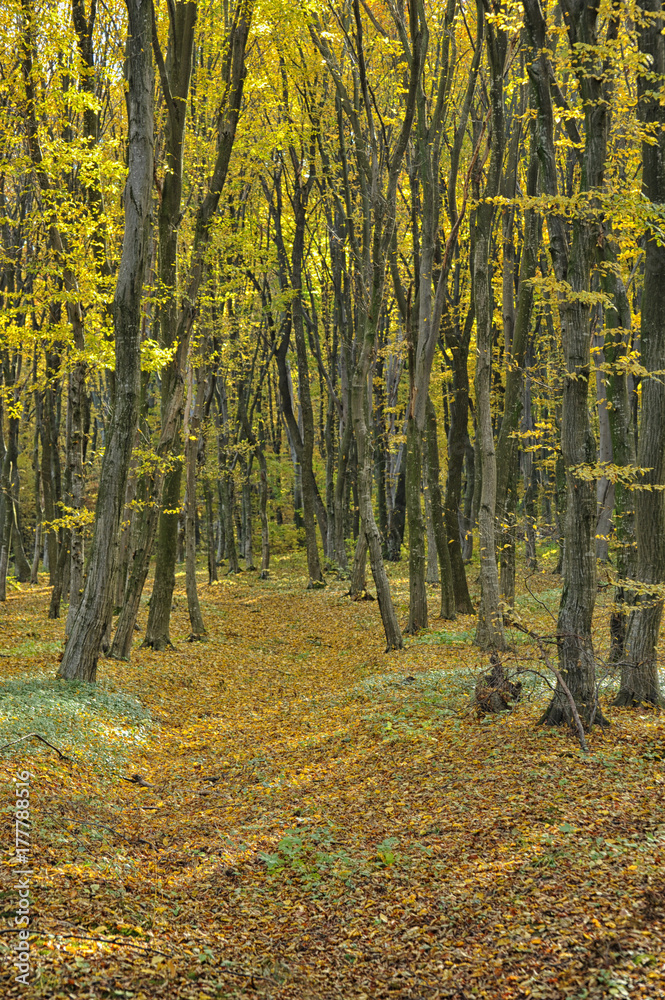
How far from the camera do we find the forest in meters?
4.67

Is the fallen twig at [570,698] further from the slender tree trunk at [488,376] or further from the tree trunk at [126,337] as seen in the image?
the tree trunk at [126,337]

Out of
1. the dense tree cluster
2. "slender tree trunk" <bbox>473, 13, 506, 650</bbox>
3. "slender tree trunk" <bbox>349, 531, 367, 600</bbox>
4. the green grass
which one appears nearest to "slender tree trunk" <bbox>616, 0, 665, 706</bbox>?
the dense tree cluster

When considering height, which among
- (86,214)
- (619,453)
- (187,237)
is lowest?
(619,453)

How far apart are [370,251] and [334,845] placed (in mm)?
13601

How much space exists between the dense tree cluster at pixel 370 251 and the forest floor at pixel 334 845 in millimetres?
1217

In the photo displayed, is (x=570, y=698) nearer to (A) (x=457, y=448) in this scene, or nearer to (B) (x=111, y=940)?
(B) (x=111, y=940)

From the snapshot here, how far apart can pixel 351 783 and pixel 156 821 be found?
2.07 metres

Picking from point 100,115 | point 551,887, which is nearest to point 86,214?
point 100,115

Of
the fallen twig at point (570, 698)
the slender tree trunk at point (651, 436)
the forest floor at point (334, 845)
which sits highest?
the slender tree trunk at point (651, 436)

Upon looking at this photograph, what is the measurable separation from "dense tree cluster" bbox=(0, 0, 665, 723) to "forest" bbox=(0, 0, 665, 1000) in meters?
0.07

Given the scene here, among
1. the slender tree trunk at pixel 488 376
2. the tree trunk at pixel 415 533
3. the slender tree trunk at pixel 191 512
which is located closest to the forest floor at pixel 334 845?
the slender tree trunk at pixel 488 376

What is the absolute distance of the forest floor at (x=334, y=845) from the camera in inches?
166

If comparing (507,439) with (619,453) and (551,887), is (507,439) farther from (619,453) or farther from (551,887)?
(551,887)

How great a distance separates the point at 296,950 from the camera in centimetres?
469
